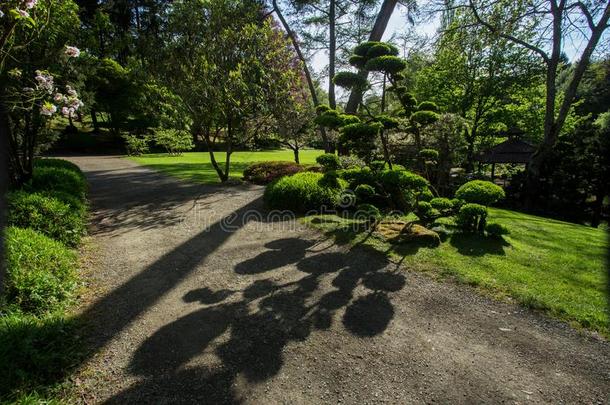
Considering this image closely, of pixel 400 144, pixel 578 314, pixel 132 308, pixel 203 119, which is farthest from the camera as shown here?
pixel 400 144

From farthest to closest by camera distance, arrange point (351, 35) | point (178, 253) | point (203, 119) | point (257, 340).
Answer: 1. point (351, 35)
2. point (203, 119)
3. point (178, 253)
4. point (257, 340)

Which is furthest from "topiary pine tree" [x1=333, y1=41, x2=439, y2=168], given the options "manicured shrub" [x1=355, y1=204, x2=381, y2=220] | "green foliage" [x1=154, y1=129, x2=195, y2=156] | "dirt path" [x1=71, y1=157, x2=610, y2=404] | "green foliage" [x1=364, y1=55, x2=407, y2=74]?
"green foliage" [x1=154, y1=129, x2=195, y2=156]

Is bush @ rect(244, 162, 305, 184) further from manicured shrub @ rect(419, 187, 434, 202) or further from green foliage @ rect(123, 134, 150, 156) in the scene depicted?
green foliage @ rect(123, 134, 150, 156)

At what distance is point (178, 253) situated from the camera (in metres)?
5.76

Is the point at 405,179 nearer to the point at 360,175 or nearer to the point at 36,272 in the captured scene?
the point at 360,175

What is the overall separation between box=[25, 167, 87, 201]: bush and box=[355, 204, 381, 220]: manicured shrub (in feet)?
23.3

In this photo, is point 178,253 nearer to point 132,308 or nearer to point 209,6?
point 132,308

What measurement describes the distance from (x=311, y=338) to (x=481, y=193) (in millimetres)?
4814

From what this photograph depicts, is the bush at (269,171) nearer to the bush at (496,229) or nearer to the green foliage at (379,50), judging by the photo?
the green foliage at (379,50)

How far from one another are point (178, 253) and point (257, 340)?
3111 millimetres

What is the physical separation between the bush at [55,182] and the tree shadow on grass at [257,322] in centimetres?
569

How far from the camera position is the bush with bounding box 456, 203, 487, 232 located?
19.9 ft

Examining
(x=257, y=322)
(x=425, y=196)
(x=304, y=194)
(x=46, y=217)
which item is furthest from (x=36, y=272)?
(x=425, y=196)

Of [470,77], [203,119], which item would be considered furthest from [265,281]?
[470,77]
